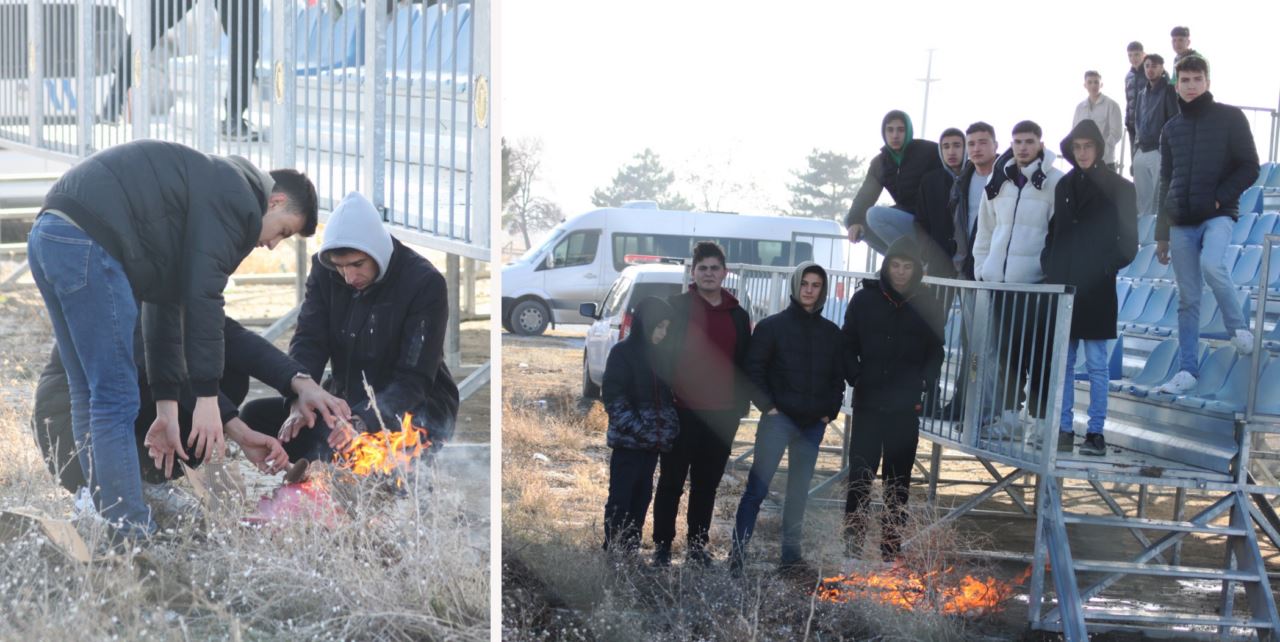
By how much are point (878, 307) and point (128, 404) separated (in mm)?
2498

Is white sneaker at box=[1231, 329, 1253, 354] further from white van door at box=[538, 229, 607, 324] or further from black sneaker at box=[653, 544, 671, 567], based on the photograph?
white van door at box=[538, 229, 607, 324]

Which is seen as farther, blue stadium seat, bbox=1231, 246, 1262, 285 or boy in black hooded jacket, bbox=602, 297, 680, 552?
blue stadium seat, bbox=1231, 246, 1262, 285

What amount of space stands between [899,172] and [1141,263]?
1875 millimetres

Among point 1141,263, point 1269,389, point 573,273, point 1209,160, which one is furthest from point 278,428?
point 573,273

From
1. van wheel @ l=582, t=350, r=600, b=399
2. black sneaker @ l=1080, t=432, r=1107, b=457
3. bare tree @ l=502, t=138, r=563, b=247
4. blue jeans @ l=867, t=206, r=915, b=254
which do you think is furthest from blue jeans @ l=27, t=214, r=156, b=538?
van wheel @ l=582, t=350, r=600, b=399

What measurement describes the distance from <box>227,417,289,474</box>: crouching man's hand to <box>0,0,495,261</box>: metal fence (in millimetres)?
493

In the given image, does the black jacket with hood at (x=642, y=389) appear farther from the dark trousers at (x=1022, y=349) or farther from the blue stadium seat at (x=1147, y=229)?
the blue stadium seat at (x=1147, y=229)

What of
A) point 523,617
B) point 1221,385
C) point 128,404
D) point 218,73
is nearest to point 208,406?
point 128,404

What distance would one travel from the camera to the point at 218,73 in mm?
3021

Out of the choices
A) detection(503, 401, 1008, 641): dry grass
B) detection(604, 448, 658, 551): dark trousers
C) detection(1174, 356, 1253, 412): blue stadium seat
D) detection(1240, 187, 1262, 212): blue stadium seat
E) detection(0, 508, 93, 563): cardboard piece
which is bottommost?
detection(503, 401, 1008, 641): dry grass

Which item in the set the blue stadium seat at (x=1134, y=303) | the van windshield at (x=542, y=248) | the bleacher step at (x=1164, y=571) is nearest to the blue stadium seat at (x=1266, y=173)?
the blue stadium seat at (x=1134, y=303)

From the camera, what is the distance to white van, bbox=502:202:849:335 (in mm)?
13969

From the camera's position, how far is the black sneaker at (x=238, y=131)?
297 centimetres

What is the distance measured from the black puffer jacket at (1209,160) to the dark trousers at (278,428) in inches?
143
